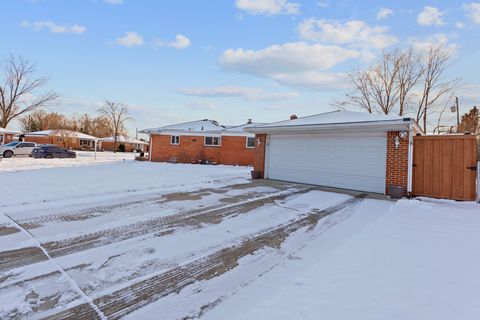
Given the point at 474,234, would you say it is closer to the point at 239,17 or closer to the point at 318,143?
the point at 318,143

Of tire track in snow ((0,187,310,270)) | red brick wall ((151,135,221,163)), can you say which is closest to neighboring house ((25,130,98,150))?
red brick wall ((151,135,221,163))

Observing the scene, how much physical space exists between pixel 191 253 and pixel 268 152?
31.8 feet

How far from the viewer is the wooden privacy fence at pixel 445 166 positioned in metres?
8.16

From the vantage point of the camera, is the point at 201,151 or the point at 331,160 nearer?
the point at 331,160

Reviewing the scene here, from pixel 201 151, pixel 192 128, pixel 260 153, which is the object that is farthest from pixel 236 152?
pixel 260 153

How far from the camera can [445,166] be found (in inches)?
337

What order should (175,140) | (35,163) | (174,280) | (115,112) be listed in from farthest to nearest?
(115,112)
(175,140)
(35,163)
(174,280)

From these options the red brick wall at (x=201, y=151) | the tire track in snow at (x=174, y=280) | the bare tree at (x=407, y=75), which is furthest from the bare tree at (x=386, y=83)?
the tire track in snow at (x=174, y=280)

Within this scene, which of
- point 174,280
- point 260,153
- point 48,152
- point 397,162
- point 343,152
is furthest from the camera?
point 48,152

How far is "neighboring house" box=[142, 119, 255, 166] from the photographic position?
72.1 ft

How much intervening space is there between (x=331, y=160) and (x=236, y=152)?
1183 cm

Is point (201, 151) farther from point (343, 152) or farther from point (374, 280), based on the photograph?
point (374, 280)

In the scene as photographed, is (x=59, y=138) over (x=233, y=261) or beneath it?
over

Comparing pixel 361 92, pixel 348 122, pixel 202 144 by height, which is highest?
pixel 361 92
